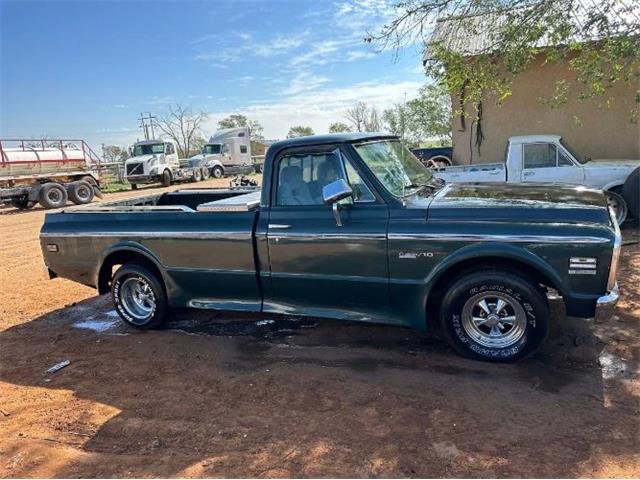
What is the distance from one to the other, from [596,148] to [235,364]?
1071cm

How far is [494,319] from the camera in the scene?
12.8ft

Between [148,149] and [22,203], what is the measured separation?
10034mm

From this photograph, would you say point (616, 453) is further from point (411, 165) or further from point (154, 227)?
point (154, 227)

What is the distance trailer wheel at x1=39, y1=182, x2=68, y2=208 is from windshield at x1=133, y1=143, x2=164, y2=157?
9.27 m

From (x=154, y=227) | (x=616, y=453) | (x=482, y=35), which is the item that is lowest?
(x=616, y=453)

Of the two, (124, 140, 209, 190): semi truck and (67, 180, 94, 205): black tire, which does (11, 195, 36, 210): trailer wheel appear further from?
(124, 140, 209, 190): semi truck

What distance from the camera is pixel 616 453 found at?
2791mm

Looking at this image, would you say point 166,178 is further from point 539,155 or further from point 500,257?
point 500,257

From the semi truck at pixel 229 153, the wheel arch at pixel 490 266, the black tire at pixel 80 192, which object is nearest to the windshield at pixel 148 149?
the semi truck at pixel 229 153

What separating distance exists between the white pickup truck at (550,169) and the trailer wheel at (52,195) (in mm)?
15915

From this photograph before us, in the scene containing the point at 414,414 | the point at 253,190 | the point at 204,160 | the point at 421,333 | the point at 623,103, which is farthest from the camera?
the point at 204,160

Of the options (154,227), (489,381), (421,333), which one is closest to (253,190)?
(154,227)

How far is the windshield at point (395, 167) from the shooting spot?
4.28 m

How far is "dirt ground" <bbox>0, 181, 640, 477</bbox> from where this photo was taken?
288 centimetres
